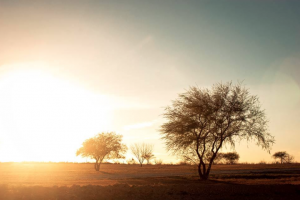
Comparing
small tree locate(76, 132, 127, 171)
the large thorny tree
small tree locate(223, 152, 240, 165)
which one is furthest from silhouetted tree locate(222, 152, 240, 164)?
the large thorny tree

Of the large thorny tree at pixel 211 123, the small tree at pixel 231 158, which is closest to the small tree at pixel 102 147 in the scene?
the large thorny tree at pixel 211 123

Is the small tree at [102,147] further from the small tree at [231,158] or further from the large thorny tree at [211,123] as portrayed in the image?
the small tree at [231,158]

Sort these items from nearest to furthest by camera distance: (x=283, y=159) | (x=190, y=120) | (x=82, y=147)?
(x=190, y=120), (x=82, y=147), (x=283, y=159)

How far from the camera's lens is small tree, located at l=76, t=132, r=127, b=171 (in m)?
62.6

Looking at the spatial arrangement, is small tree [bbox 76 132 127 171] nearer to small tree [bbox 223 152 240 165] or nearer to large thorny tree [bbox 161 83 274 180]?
large thorny tree [bbox 161 83 274 180]

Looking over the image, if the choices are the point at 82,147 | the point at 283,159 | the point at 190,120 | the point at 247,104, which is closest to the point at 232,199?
the point at 190,120

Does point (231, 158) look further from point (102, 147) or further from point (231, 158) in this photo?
point (102, 147)

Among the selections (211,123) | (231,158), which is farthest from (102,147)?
(231,158)

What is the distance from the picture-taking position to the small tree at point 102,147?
62.6m

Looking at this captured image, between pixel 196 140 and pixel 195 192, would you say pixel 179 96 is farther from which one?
pixel 195 192

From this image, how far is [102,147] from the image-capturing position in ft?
205

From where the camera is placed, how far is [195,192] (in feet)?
60.2

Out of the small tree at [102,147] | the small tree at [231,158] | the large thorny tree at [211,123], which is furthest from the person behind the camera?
the small tree at [231,158]

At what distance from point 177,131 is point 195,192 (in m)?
13.9
